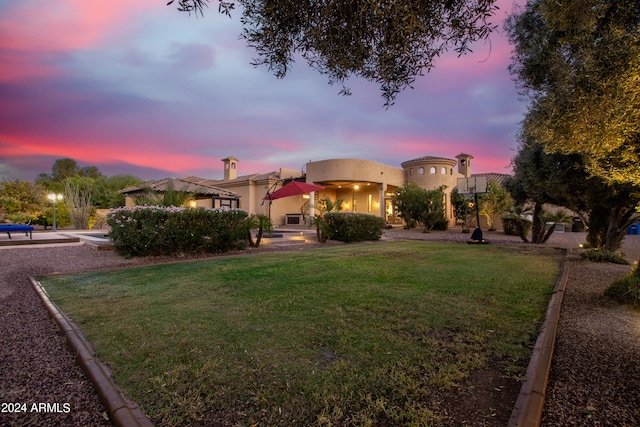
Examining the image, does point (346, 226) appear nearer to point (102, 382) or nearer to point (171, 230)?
point (171, 230)

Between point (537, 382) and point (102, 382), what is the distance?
9.84ft

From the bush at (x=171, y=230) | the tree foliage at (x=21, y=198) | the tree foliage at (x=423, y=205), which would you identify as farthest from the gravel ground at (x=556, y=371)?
the tree foliage at (x=21, y=198)

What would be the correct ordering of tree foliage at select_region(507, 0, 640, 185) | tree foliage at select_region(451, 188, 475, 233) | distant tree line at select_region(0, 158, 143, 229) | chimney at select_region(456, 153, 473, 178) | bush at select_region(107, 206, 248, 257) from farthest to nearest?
chimney at select_region(456, 153, 473, 178), tree foliage at select_region(451, 188, 475, 233), distant tree line at select_region(0, 158, 143, 229), bush at select_region(107, 206, 248, 257), tree foliage at select_region(507, 0, 640, 185)

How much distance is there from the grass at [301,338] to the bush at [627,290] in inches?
30.7

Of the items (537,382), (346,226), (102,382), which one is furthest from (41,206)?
(537,382)

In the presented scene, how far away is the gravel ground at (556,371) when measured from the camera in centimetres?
180

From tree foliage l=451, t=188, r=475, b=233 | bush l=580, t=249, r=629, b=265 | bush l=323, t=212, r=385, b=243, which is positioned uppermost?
tree foliage l=451, t=188, r=475, b=233

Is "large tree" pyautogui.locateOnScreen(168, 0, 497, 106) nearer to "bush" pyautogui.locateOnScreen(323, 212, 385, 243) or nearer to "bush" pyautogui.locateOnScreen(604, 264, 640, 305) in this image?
"bush" pyautogui.locateOnScreen(604, 264, 640, 305)

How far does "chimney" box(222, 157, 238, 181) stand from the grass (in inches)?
866

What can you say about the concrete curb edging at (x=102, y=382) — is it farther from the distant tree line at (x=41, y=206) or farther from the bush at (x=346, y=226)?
the distant tree line at (x=41, y=206)

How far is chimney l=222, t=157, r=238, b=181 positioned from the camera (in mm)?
26938

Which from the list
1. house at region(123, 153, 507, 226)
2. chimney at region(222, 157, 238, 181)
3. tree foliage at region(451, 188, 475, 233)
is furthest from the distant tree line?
tree foliage at region(451, 188, 475, 233)

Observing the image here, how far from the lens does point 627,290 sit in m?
4.26

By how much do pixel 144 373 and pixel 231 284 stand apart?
2899 millimetres
